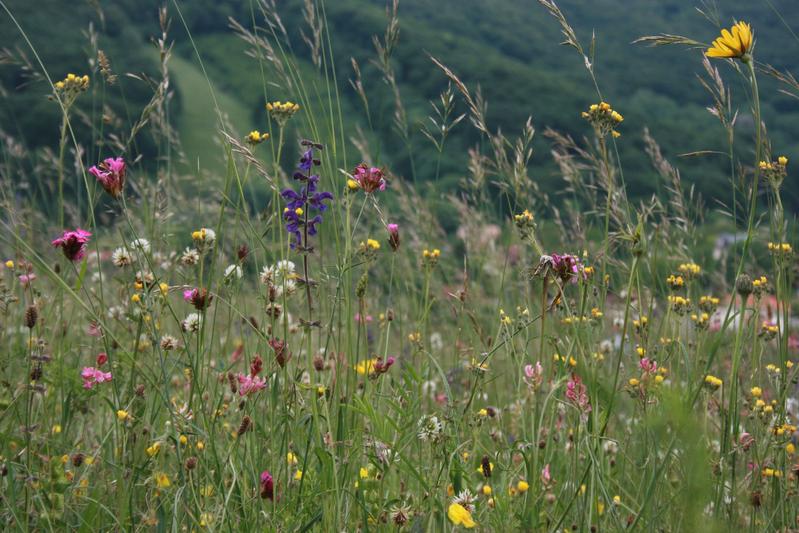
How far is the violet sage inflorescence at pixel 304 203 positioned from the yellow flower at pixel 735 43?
77 centimetres

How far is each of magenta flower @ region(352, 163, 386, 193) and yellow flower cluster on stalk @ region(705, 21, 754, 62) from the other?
64 cm

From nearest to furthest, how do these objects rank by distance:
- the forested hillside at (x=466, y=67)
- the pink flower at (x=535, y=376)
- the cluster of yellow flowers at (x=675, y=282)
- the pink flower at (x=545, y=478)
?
the pink flower at (x=535, y=376) → the pink flower at (x=545, y=478) → the cluster of yellow flowers at (x=675, y=282) → the forested hillside at (x=466, y=67)

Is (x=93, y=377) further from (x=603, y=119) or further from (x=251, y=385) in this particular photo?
(x=603, y=119)

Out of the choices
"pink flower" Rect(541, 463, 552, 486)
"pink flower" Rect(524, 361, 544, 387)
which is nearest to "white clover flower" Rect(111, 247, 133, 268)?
"pink flower" Rect(524, 361, 544, 387)

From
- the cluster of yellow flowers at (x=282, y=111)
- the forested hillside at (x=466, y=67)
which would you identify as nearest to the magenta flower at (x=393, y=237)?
the cluster of yellow flowers at (x=282, y=111)

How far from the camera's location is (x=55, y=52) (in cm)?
3900

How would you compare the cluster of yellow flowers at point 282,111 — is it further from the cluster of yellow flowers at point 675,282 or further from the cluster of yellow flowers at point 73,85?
the cluster of yellow flowers at point 675,282

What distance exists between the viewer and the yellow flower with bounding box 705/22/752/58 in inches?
46.8

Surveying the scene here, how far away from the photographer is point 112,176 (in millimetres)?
1249

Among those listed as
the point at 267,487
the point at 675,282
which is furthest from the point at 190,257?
the point at 675,282

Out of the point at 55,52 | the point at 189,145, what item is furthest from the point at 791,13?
the point at 55,52

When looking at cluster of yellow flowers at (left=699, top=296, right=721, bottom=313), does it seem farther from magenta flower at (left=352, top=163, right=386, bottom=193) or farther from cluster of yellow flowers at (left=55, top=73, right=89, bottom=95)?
cluster of yellow flowers at (left=55, top=73, right=89, bottom=95)

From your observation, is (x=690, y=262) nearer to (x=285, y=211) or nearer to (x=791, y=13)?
(x=285, y=211)

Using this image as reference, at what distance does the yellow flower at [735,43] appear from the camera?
119 cm
